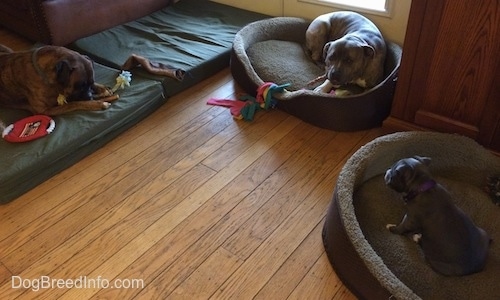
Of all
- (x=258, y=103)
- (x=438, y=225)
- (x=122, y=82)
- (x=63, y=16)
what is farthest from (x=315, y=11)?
(x=438, y=225)

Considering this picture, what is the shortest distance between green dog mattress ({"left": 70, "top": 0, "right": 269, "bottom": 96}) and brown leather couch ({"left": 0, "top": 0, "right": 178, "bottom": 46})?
0.29 feet

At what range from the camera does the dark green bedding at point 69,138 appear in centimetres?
210

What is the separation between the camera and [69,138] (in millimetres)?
2293

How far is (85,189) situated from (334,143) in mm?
1398

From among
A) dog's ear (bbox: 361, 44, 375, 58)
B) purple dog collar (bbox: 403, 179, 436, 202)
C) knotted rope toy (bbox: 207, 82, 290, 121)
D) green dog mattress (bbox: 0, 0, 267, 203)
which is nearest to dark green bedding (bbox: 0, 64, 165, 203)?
green dog mattress (bbox: 0, 0, 267, 203)

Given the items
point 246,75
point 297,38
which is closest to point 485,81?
point 246,75

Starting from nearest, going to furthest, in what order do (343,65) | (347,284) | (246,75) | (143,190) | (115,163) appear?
(347,284) < (143,190) < (115,163) < (343,65) < (246,75)

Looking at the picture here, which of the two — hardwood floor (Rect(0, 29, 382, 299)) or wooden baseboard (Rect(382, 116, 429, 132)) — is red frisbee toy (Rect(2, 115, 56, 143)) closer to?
hardwood floor (Rect(0, 29, 382, 299))

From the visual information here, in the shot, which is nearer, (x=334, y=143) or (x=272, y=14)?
(x=334, y=143)

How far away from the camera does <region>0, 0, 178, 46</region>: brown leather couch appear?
3.18 meters

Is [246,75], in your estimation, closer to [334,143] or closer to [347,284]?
[334,143]

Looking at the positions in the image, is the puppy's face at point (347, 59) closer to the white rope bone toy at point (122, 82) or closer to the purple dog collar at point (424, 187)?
the purple dog collar at point (424, 187)

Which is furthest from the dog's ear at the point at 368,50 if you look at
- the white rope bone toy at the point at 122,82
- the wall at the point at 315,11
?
the white rope bone toy at the point at 122,82

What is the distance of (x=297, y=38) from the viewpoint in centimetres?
340
